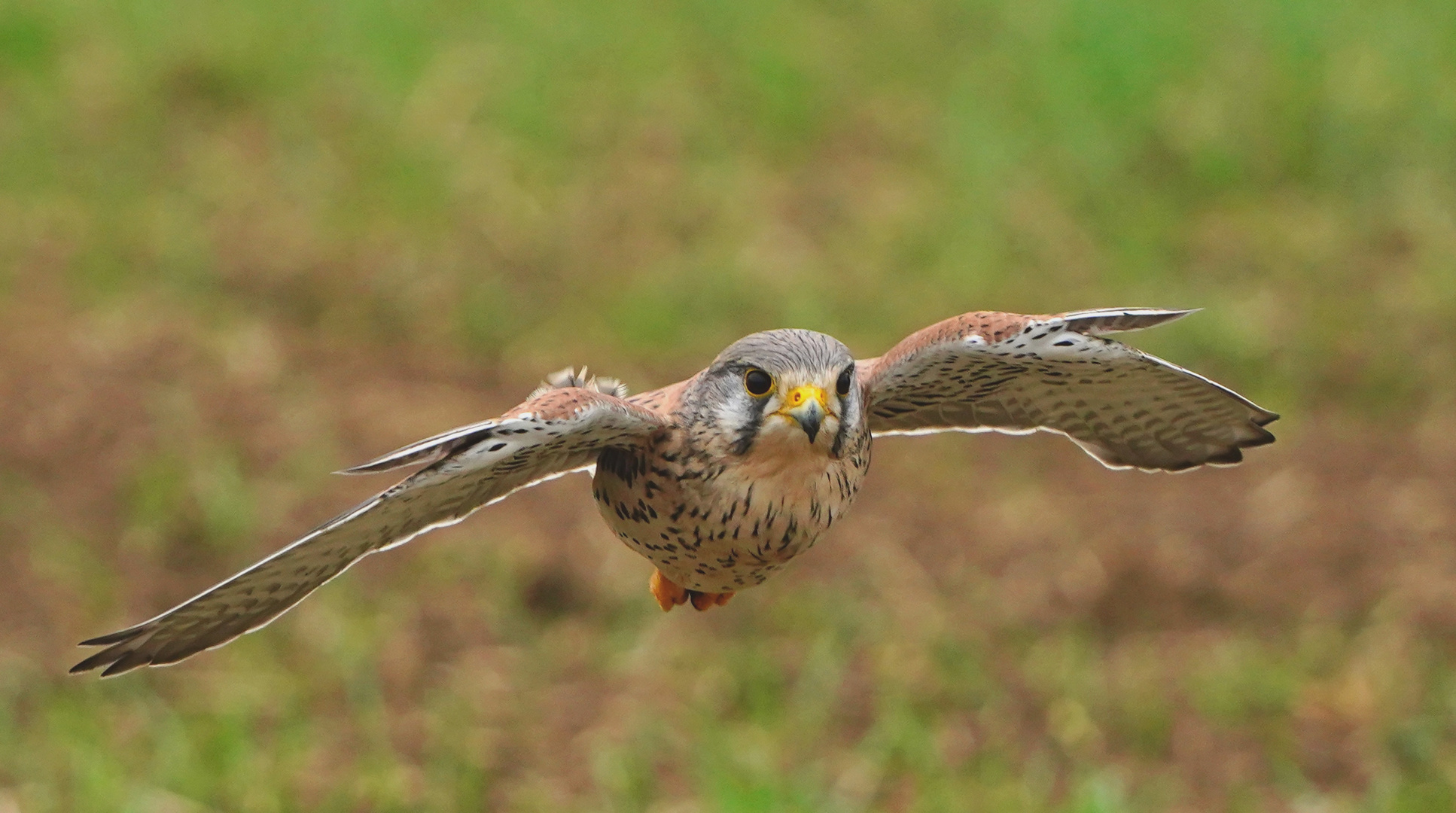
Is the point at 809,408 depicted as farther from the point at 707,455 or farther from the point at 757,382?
the point at 707,455

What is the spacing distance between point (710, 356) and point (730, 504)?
5151 mm

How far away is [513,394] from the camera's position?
7.65 metres

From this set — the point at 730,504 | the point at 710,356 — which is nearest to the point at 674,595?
the point at 730,504

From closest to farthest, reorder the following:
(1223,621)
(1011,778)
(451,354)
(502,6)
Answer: (1011,778)
(1223,621)
(451,354)
(502,6)

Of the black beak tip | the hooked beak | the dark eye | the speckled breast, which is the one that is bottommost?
the speckled breast

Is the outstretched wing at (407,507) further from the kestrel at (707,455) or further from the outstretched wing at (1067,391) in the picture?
the outstretched wing at (1067,391)

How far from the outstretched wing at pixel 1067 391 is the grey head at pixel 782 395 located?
195 millimetres

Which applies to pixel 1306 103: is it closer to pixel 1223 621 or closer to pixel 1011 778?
pixel 1223 621

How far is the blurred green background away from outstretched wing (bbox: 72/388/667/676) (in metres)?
2.30

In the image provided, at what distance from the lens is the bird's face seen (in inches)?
110

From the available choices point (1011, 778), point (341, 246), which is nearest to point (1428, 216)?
point (1011, 778)

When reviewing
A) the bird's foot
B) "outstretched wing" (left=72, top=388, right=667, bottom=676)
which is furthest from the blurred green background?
"outstretched wing" (left=72, top=388, right=667, bottom=676)

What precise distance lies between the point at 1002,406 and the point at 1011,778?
245 centimetres

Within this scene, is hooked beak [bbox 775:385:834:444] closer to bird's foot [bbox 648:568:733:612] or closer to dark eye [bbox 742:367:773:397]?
dark eye [bbox 742:367:773:397]
